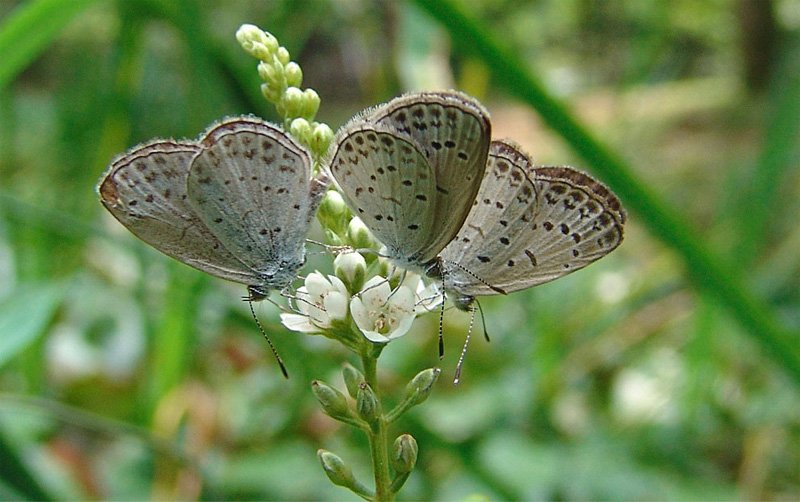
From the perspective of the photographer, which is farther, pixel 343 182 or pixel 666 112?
pixel 666 112

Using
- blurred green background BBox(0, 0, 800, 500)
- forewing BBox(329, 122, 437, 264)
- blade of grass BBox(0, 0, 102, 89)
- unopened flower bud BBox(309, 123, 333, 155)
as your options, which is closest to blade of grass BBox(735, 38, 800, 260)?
blurred green background BBox(0, 0, 800, 500)

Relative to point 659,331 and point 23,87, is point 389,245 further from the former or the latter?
point 23,87

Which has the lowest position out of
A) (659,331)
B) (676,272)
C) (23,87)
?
(23,87)

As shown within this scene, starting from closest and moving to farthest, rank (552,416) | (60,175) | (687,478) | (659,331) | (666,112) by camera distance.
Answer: (687,478) < (552,416) < (659,331) < (60,175) < (666,112)

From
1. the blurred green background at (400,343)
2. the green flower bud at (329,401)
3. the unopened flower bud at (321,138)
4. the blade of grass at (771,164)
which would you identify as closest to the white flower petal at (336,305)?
the green flower bud at (329,401)

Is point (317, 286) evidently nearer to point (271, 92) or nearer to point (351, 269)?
point (351, 269)

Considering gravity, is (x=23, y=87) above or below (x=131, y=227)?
below

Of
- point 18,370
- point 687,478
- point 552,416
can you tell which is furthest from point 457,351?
point 18,370
